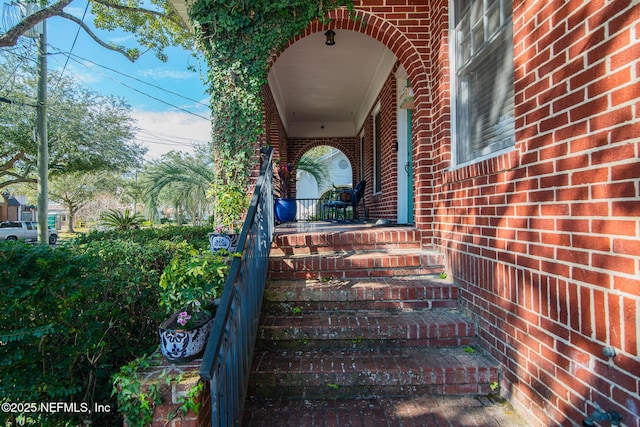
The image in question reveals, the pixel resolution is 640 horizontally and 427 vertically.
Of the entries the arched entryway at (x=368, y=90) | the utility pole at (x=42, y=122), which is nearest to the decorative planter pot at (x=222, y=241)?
the arched entryway at (x=368, y=90)

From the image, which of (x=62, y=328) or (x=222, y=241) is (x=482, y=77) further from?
(x=62, y=328)

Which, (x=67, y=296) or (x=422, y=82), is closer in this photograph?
(x=67, y=296)

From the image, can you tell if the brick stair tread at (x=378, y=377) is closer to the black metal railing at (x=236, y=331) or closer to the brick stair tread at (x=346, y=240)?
the black metal railing at (x=236, y=331)

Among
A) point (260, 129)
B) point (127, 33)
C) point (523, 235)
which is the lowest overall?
point (523, 235)

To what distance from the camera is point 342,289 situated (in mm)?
2807

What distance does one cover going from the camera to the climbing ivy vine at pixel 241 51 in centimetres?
357

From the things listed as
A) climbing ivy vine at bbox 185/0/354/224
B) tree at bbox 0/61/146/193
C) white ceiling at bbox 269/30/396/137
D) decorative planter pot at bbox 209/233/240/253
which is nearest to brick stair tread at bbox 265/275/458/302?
decorative planter pot at bbox 209/233/240/253

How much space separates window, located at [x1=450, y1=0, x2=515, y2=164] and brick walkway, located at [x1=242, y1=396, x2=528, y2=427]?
1.64m

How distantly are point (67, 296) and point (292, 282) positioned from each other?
1642mm

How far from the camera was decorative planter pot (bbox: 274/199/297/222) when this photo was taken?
170 inches

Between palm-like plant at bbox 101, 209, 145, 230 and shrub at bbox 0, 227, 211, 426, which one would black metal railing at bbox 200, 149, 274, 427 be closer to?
shrub at bbox 0, 227, 211, 426

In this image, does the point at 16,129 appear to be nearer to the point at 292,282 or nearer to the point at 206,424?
the point at 292,282

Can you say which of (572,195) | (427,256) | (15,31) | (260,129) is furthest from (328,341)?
(15,31)

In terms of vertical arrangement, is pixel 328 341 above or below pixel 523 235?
below
